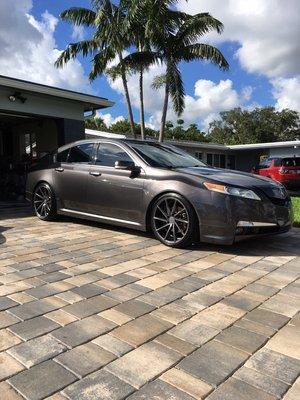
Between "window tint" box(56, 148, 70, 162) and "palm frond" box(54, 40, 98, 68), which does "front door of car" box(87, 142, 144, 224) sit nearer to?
"window tint" box(56, 148, 70, 162)

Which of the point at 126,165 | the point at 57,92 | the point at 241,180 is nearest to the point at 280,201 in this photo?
the point at 241,180

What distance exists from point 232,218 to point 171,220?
2.72 ft

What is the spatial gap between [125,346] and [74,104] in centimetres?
946

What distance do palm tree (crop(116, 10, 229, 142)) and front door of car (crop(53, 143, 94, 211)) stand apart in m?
12.1

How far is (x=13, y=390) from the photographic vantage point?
2.18m

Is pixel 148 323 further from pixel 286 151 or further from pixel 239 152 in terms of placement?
pixel 239 152

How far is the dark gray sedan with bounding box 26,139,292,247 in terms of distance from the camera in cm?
503

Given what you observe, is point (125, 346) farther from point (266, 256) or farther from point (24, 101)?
point (24, 101)

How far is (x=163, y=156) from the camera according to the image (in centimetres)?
625

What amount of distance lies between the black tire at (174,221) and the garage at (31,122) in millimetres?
5479

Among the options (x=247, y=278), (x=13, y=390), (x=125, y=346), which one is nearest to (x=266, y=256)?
(x=247, y=278)

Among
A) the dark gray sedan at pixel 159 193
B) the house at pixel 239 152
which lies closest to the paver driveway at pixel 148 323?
the dark gray sedan at pixel 159 193

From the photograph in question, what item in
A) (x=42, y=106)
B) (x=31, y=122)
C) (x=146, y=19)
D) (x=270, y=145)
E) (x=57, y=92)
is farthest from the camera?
(x=270, y=145)

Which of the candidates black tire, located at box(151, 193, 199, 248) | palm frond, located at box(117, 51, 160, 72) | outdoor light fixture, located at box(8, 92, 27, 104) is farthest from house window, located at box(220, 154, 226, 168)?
black tire, located at box(151, 193, 199, 248)
